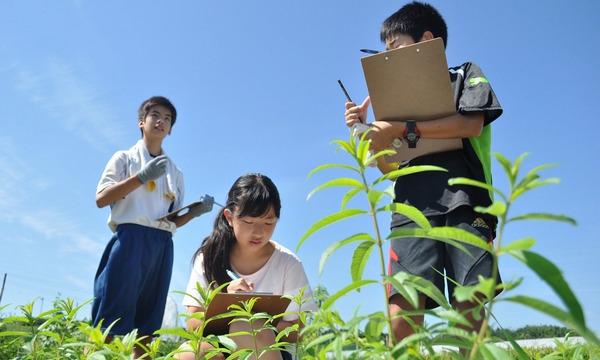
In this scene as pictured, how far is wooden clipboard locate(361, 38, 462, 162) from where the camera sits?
2.13m

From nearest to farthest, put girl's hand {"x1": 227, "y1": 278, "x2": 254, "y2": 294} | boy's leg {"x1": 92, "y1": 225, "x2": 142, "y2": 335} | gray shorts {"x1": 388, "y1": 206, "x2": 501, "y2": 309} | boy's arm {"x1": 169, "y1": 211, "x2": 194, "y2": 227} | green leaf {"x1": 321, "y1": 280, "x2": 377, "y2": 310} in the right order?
green leaf {"x1": 321, "y1": 280, "x2": 377, "y2": 310}, gray shorts {"x1": 388, "y1": 206, "x2": 501, "y2": 309}, girl's hand {"x1": 227, "y1": 278, "x2": 254, "y2": 294}, boy's leg {"x1": 92, "y1": 225, "x2": 142, "y2": 335}, boy's arm {"x1": 169, "y1": 211, "x2": 194, "y2": 227}

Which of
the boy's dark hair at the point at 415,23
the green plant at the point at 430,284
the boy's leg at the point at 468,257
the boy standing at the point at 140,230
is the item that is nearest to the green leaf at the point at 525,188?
the green plant at the point at 430,284

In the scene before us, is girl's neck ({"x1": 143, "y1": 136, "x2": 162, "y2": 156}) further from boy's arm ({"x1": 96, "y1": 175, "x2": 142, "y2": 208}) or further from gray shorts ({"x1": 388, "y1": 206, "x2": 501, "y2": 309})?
gray shorts ({"x1": 388, "y1": 206, "x2": 501, "y2": 309})

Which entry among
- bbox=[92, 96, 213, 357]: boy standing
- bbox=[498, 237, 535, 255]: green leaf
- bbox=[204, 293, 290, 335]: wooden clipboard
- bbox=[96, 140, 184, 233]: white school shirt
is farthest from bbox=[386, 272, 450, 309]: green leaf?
bbox=[96, 140, 184, 233]: white school shirt

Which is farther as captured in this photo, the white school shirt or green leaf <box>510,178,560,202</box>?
the white school shirt

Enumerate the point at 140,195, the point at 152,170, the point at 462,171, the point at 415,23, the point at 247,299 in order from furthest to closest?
the point at 140,195
the point at 152,170
the point at 415,23
the point at 462,171
the point at 247,299

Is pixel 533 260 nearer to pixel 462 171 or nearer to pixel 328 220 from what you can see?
pixel 328 220

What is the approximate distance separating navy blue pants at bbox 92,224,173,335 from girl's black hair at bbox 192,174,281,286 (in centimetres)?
98

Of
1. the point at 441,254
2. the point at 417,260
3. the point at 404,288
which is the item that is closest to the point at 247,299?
the point at 417,260

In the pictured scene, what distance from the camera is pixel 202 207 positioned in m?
4.12

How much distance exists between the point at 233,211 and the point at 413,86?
1169 millimetres

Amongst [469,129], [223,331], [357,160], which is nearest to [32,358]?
[223,331]

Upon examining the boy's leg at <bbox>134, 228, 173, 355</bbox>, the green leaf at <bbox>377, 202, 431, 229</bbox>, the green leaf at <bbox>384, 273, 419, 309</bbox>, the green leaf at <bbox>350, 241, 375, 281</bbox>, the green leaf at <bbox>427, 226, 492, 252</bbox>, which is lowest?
the boy's leg at <bbox>134, 228, 173, 355</bbox>

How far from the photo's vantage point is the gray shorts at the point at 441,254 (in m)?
2.03
